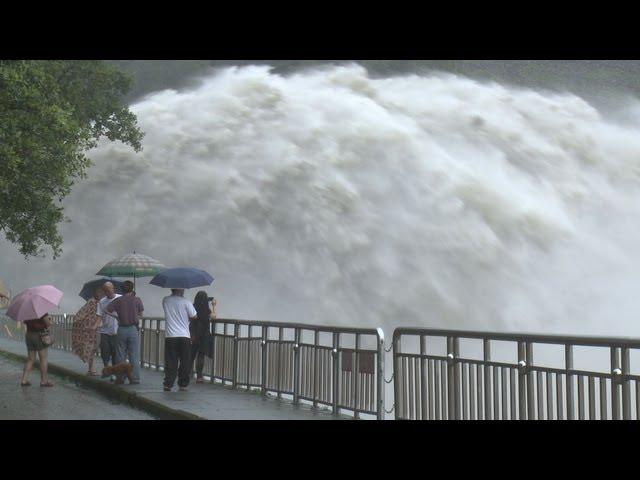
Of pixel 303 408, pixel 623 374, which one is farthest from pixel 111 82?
pixel 623 374

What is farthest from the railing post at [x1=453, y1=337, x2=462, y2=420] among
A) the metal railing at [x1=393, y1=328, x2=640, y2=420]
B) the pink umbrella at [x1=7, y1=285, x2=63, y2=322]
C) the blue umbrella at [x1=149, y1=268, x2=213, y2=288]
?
the pink umbrella at [x1=7, y1=285, x2=63, y2=322]

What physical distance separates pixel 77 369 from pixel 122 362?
4.59 meters

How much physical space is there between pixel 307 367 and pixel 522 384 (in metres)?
5.48

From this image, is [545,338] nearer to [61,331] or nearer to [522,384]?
[522,384]

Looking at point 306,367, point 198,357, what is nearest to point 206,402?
point 306,367

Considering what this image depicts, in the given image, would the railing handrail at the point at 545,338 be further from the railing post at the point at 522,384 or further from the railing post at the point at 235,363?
the railing post at the point at 235,363

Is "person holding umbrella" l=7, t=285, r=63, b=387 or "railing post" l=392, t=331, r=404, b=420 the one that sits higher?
"person holding umbrella" l=7, t=285, r=63, b=387

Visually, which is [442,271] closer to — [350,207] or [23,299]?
[350,207]

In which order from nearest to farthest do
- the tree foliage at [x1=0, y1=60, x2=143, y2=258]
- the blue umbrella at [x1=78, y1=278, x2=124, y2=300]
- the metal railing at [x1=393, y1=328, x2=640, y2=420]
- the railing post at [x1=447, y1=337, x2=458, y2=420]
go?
the metal railing at [x1=393, y1=328, x2=640, y2=420] < the railing post at [x1=447, y1=337, x2=458, y2=420] < the blue umbrella at [x1=78, y1=278, x2=124, y2=300] < the tree foliage at [x1=0, y1=60, x2=143, y2=258]

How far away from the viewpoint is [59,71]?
37812 millimetres

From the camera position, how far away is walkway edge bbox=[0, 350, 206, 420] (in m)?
12.3

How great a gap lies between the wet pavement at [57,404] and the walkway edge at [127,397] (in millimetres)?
126

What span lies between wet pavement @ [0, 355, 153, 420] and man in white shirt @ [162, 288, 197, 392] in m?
1.04

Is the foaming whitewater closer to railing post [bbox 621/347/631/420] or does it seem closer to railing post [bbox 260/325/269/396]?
railing post [bbox 260/325/269/396]
